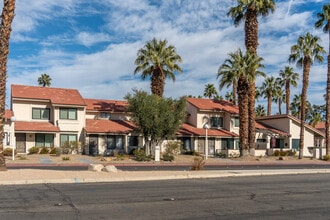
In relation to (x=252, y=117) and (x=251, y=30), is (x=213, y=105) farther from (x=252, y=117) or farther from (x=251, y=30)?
(x=251, y=30)

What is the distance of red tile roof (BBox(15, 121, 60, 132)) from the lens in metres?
40.2

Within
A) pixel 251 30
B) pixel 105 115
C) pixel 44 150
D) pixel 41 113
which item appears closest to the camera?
pixel 44 150

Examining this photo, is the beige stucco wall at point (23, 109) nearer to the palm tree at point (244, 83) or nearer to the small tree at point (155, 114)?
the small tree at point (155, 114)

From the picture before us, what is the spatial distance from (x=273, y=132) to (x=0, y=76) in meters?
37.3

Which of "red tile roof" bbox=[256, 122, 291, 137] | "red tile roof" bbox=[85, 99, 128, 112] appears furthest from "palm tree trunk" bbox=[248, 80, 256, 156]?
"red tile roof" bbox=[85, 99, 128, 112]

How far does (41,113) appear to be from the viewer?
43500 millimetres

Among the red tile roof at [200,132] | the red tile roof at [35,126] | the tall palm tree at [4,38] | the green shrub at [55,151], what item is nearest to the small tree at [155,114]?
the red tile roof at [200,132]

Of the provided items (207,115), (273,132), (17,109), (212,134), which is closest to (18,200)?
(17,109)

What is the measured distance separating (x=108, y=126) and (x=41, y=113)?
6.99m

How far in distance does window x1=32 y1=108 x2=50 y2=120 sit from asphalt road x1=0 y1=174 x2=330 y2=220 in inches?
1111

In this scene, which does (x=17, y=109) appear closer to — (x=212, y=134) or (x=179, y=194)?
(x=212, y=134)

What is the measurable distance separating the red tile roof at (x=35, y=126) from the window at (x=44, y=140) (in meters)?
0.96

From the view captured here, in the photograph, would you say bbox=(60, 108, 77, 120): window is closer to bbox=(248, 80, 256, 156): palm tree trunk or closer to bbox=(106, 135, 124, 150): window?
bbox=(106, 135, 124, 150): window

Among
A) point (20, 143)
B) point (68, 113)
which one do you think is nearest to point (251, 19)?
point (68, 113)
